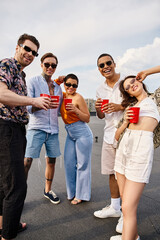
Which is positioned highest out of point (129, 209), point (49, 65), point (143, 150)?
point (49, 65)

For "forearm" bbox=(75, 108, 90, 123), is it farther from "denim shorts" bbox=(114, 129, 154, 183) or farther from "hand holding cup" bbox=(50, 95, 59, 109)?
"denim shorts" bbox=(114, 129, 154, 183)

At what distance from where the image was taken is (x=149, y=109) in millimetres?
1828

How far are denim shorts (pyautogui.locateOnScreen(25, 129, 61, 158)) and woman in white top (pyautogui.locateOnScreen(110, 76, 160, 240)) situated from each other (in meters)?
1.48

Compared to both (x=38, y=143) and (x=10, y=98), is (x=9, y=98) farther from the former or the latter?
(x=38, y=143)

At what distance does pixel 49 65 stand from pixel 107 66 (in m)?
1.04

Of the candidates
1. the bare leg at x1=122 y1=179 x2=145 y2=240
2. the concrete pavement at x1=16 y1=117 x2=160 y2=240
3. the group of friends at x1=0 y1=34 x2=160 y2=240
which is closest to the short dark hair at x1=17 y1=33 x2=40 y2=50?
the group of friends at x1=0 y1=34 x2=160 y2=240

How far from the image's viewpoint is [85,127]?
3254 mm

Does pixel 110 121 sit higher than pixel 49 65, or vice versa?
pixel 49 65

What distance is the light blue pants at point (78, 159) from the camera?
319 cm

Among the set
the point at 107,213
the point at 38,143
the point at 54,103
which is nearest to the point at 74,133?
the point at 38,143

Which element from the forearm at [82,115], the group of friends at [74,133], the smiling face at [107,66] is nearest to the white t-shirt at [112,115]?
the group of friends at [74,133]

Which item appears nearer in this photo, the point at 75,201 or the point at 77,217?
the point at 77,217

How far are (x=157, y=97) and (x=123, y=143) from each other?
2.11 feet

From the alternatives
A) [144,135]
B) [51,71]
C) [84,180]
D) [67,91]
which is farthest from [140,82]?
[84,180]
